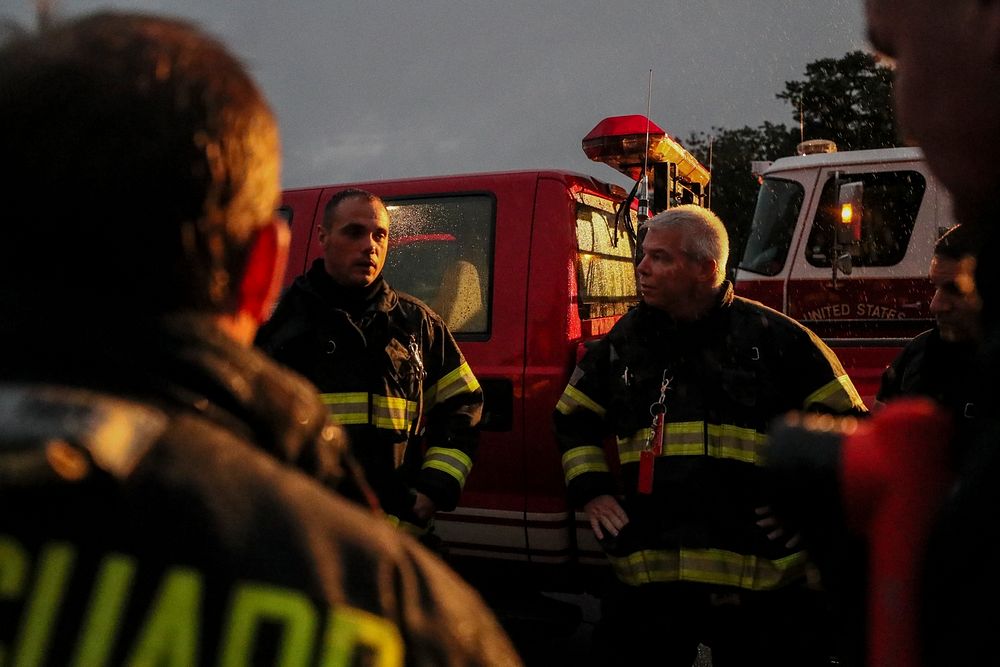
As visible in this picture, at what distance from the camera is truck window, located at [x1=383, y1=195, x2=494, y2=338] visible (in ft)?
→ 12.7

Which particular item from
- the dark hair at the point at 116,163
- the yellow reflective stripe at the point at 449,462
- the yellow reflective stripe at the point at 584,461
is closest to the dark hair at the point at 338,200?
the yellow reflective stripe at the point at 449,462

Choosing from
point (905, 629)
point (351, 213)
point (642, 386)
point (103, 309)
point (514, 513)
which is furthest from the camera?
point (514, 513)

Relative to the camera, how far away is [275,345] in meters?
3.01

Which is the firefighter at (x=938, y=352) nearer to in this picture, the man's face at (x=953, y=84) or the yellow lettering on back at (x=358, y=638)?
the man's face at (x=953, y=84)

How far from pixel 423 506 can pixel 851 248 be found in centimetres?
352

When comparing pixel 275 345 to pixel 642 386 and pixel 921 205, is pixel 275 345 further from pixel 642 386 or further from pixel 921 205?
pixel 921 205

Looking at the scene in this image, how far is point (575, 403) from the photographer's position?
10.2 feet

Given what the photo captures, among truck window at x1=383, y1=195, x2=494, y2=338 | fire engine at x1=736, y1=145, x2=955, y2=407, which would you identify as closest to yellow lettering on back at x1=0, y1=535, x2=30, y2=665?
truck window at x1=383, y1=195, x2=494, y2=338

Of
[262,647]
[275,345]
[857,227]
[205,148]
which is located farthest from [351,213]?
[857,227]

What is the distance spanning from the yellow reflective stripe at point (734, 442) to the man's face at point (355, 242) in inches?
51.8

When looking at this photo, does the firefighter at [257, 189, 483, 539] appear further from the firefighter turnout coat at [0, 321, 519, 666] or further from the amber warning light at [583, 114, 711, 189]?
the firefighter turnout coat at [0, 321, 519, 666]

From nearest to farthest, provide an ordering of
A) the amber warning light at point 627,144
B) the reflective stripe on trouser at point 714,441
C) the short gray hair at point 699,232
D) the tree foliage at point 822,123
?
the reflective stripe on trouser at point 714,441 < the short gray hair at point 699,232 < the amber warning light at point 627,144 < the tree foliage at point 822,123

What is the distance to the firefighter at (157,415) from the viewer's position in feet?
2.44

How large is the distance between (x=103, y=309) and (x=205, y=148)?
0.19 meters
